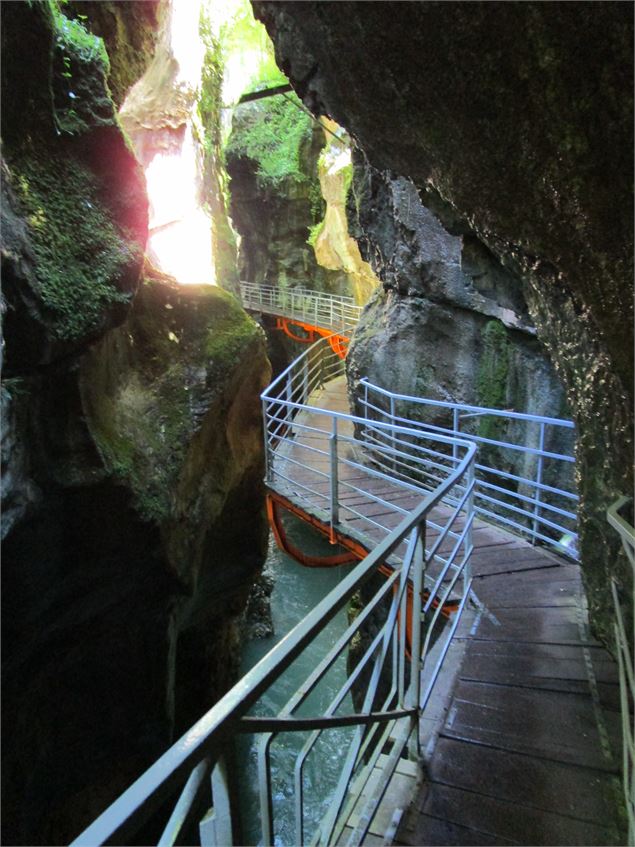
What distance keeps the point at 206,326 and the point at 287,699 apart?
852 centimetres

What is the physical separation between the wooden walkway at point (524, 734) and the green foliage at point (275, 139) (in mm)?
23109

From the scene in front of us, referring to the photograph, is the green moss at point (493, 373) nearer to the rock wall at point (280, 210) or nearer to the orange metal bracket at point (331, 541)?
the orange metal bracket at point (331, 541)

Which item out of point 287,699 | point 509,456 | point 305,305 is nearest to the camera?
point 509,456

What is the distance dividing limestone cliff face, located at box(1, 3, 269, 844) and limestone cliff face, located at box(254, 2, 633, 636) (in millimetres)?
1947

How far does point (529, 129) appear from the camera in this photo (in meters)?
2.10

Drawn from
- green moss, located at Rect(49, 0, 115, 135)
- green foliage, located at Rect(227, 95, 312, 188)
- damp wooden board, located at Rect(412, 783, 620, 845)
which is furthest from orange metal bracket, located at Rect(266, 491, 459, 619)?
green foliage, located at Rect(227, 95, 312, 188)

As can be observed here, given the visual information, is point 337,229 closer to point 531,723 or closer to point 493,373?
point 493,373

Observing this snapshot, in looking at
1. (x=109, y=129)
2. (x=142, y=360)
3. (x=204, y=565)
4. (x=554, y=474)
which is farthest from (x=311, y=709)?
(x=109, y=129)

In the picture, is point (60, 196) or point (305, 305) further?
point (305, 305)

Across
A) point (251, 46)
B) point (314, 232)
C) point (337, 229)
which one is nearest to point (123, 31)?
point (337, 229)

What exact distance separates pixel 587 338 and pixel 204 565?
570 cm

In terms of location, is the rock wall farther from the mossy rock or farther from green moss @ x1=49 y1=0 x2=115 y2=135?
green moss @ x1=49 y1=0 x2=115 y2=135

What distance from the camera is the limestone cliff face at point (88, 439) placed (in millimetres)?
3785

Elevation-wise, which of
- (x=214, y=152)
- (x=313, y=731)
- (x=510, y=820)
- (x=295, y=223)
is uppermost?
(x=214, y=152)
